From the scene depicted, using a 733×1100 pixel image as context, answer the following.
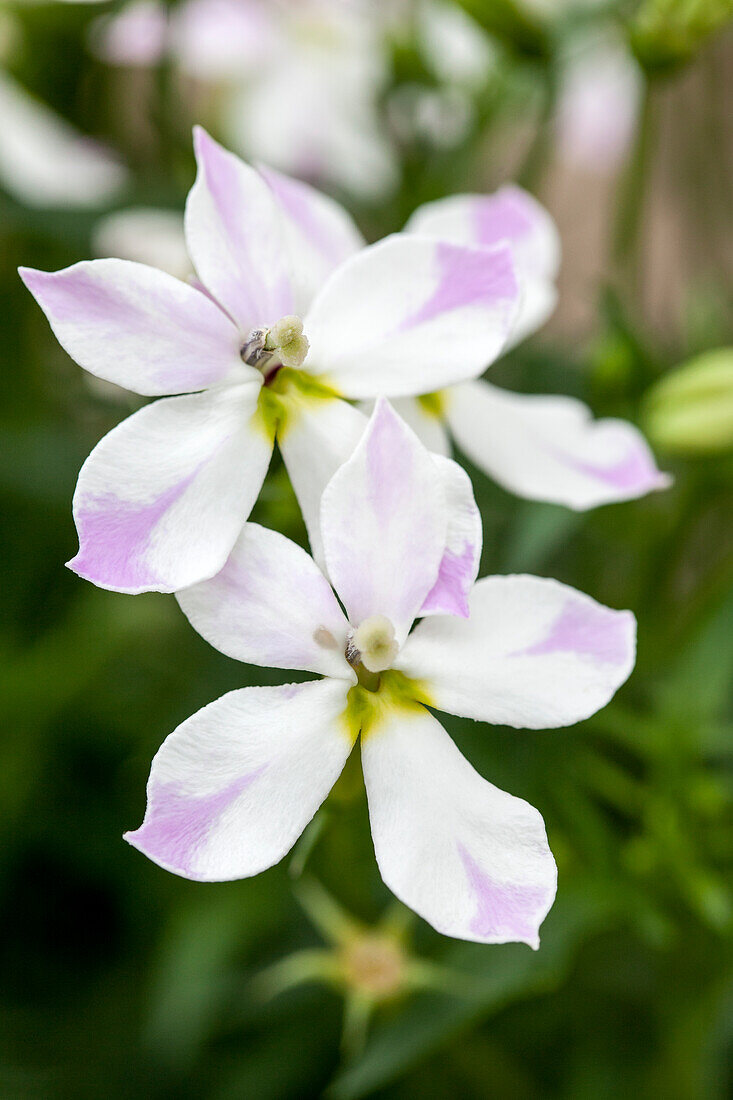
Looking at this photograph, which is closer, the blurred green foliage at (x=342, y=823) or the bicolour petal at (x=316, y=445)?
the bicolour petal at (x=316, y=445)

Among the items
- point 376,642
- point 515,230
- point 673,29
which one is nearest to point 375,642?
point 376,642

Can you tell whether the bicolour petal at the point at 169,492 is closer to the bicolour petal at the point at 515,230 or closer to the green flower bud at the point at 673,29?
the bicolour petal at the point at 515,230

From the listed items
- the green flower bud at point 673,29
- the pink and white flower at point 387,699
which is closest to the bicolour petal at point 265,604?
the pink and white flower at point 387,699

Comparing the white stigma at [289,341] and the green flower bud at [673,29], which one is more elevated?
the white stigma at [289,341]

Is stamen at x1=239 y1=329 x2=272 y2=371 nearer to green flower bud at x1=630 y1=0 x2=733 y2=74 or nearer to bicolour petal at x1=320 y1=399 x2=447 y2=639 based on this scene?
bicolour petal at x1=320 y1=399 x2=447 y2=639

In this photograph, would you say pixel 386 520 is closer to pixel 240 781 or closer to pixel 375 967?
pixel 240 781

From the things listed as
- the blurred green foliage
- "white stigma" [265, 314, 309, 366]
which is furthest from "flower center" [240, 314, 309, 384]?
the blurred green foliage
